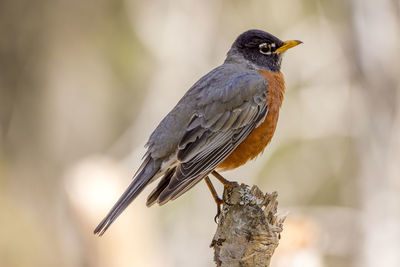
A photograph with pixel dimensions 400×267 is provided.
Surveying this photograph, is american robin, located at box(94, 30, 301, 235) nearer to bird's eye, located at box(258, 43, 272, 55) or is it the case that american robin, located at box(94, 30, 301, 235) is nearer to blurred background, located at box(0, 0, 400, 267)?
bird's eye, located at box(258, 43, 272, 55)

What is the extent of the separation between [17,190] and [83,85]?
3.14 meters

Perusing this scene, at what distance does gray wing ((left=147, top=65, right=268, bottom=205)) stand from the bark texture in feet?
1.91

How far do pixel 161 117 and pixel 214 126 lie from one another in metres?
5.08

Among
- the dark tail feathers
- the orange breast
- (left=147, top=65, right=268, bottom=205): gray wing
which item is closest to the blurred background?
the orange breast

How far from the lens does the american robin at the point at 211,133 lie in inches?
201

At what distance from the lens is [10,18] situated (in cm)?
1448

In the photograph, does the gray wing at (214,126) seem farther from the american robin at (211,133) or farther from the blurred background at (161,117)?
the blurred background at (161,117)

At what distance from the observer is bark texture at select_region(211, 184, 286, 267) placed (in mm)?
4285

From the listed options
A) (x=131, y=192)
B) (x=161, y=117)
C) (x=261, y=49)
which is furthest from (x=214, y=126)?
(x=161, y=117)

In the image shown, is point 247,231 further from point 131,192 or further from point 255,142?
point 255,142

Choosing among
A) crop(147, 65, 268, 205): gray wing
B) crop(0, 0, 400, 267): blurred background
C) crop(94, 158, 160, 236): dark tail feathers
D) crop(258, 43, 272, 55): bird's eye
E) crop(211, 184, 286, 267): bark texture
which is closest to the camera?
crop(211, 184, 286, 267): bark texture

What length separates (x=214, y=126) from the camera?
5531 mm

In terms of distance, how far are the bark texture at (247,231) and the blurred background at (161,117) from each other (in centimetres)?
227

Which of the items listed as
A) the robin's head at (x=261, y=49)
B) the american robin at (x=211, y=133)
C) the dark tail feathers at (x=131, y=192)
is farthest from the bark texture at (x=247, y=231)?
the robin's head at (x=261, y=49)
